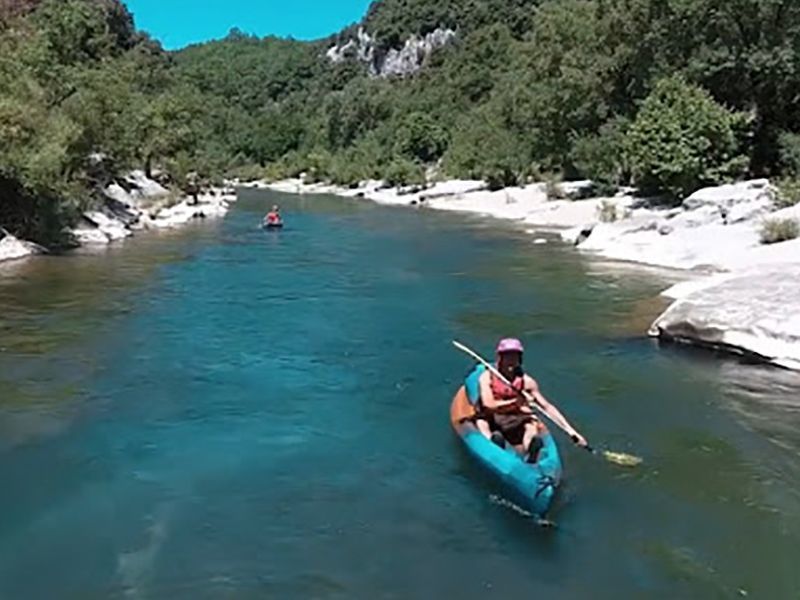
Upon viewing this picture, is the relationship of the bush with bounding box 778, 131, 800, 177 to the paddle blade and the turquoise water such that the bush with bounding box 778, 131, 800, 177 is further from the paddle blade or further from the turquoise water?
the paddle blade

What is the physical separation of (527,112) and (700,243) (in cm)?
2973

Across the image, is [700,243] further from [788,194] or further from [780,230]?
[788,194]

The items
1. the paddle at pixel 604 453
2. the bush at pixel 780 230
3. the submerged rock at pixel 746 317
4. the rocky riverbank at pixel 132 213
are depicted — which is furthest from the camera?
the rocky riverbank at pixel 132 213

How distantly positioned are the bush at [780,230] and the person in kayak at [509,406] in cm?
1691

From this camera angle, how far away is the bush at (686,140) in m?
38.3

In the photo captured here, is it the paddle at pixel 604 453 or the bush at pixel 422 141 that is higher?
the bush at pixel 422 141

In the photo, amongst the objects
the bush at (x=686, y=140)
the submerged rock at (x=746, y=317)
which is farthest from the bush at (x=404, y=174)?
the submerged rock at (x=746, y=317)

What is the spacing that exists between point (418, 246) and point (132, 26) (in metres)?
73.8

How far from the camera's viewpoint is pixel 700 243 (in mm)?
28641

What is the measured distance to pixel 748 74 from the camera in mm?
40719

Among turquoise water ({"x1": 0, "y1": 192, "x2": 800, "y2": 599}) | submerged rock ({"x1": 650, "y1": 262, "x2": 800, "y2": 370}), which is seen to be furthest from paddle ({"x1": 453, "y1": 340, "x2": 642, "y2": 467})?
submerged rock ({"x1": 650, "y1": 262, "x2": 800, "y2": 370})

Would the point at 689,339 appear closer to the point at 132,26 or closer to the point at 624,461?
the point at 624,461

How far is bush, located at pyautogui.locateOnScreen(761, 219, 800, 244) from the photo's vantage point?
26.1 m

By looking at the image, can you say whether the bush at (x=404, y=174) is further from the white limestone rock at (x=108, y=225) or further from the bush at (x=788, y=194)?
the bush at (x=788, y=194)
